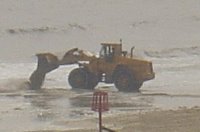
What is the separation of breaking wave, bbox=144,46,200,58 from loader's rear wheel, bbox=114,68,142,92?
16658mm

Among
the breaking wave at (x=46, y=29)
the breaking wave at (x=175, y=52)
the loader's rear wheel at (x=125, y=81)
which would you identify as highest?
the breaking wave at (x=46, y=29)

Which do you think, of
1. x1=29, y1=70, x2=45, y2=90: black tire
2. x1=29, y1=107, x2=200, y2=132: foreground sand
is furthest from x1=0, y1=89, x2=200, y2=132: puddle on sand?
x1=29, y1=107, x2=200, y2=132: foreground sand

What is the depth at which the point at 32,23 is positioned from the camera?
178 ft

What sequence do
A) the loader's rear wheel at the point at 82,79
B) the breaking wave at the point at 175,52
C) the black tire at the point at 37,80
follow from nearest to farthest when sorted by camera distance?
the loader's rear wheel at the point at 82,79
the black tire at the point at 37,80
the breaking wave at the point at 175,52

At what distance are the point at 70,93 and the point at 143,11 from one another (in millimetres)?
31843

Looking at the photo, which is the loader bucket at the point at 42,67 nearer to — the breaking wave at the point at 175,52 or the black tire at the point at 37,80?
the black tire at the point at 37,80

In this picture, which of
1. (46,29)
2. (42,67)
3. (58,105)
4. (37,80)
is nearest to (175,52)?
(46,29)

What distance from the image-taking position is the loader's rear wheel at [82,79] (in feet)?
97.0

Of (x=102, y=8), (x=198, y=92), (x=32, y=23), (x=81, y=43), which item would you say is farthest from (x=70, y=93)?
(x=102, y=8)

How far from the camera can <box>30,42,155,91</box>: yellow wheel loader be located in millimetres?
29125

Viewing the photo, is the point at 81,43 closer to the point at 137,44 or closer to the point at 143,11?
the point at 137,44

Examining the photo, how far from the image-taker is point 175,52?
47219mm

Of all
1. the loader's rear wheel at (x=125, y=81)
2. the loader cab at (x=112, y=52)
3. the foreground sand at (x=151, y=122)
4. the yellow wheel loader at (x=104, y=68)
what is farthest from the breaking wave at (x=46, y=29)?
the foreground sand at (x=151, y=122)

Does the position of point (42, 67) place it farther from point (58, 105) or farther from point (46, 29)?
point (46, 29)
